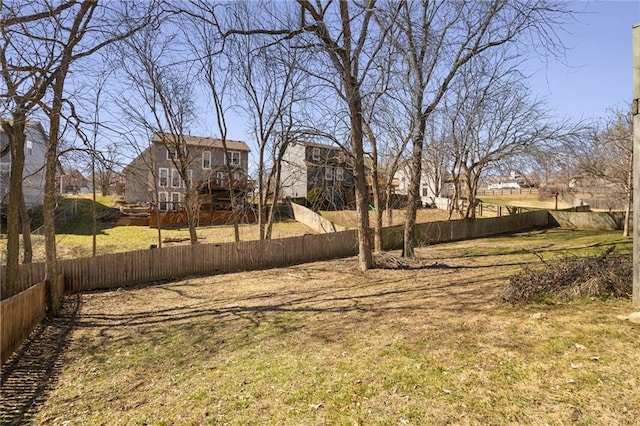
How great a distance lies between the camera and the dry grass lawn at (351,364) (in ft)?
11.1

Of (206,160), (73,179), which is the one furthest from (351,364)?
(206,160)

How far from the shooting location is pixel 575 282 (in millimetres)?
6109

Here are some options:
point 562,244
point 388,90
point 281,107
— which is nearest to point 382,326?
point 388,90

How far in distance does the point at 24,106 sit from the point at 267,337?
19.4 feet

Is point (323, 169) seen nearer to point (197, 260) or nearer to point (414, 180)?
point (414, 180)

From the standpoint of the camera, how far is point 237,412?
389 centimetres

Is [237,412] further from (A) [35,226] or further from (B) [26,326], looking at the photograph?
(A) [35,226]

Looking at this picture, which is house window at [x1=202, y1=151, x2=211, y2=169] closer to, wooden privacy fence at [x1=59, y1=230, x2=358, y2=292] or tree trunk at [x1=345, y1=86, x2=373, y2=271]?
wooden privacy fence at [x1=59, y1=230, x2=358, y2=292]

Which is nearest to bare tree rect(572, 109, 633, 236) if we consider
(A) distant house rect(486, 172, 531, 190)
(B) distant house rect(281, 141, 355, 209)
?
(A) distant house rect(486, 172, 531, 190)

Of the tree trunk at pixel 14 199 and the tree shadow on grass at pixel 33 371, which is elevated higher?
the tree trunk at pixel 14 199

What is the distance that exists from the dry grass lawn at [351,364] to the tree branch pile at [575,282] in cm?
35

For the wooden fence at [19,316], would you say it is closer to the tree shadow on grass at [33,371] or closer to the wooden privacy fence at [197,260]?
the tree shadow on grass at [33,371]

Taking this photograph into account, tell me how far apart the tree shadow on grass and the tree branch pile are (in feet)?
24.3

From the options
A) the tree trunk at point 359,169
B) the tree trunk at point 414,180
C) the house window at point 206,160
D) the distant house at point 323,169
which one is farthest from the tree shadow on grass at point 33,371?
the house window at point 206,160
